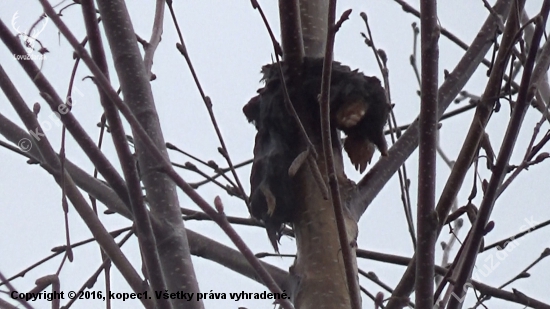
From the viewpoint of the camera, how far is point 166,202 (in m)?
1.29

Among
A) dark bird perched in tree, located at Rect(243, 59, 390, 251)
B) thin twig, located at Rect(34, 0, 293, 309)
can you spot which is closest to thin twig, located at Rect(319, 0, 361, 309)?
thin twig, located at Rect(34, 0, 293, 309)

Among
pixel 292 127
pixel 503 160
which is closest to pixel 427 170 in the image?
pixel 503 160

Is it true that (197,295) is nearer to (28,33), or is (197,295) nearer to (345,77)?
(345,77)

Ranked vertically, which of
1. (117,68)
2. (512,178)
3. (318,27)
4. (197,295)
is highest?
(318,27)

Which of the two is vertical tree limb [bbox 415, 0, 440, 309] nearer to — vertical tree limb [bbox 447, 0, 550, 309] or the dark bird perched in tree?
vertical tree limb [bbox 447, 0, 550, 309]

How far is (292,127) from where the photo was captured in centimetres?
147

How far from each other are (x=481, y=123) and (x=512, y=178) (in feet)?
0.51

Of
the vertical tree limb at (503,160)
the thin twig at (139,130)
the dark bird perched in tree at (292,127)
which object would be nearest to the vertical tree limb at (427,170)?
the vertical tree limb at (503,160)

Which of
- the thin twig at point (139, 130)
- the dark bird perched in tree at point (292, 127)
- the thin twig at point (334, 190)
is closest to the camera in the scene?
the thin twig at point (139, 130)

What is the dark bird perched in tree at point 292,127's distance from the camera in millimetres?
1434

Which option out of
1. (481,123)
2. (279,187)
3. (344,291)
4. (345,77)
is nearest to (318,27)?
(345,77)

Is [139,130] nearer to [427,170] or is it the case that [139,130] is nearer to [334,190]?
[334,190]

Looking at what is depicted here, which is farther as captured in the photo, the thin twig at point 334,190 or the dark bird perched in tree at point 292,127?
the dark bird perched in tree at point 292,127

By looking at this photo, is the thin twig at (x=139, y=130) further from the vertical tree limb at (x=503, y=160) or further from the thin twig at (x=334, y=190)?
the vertical tree limb at (x=503, y=160)
